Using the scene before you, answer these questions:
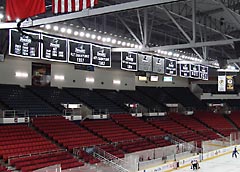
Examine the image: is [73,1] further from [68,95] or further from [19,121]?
[68,95]

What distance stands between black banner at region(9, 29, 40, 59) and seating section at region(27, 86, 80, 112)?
8279 millimetres

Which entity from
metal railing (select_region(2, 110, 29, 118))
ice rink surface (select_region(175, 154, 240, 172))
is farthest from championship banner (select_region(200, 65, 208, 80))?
metal railing (select_region(2, 110, 29, 118))

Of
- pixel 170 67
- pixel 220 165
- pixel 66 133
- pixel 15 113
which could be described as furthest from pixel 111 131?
pixel 220 165

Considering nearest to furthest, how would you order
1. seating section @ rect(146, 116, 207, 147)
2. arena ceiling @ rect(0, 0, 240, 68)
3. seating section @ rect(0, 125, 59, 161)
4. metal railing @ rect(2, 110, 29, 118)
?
seating section @ rect(0, 125, 59, 161)
arena ceiling @ rect(0, 0, 240, 68)
metal railing @ rect(2, 110, 29, 118)
seating section @ rect(146, 116, 207, 147)

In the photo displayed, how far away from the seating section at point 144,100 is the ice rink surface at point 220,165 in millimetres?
9769

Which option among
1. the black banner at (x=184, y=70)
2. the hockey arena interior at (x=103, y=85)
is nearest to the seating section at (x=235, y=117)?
the hockey arena interior at (x=103, y=85)

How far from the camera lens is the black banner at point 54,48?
625 inches

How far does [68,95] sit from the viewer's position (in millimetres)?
25375

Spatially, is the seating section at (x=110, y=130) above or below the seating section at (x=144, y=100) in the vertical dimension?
below

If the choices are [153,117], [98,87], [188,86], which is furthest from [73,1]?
[188,86]

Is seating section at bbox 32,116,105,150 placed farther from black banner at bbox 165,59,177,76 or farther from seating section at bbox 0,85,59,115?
black banner at bbox 165,59,177,76

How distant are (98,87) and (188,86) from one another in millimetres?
15036

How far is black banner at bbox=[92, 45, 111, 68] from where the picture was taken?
17.8 m

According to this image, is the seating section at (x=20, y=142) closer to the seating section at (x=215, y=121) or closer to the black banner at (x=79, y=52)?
the black banner at (x=79, y=52)
